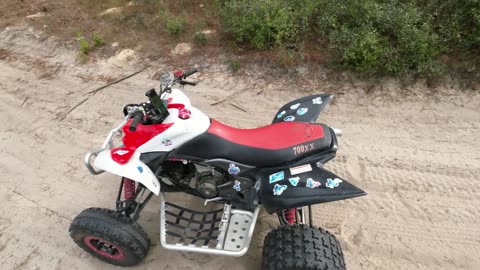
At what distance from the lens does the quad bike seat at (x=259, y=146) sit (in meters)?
3.08

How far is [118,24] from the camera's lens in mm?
6766

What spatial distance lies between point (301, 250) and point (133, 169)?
1.40 m

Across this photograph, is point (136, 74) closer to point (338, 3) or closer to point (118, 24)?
point (118, 24)

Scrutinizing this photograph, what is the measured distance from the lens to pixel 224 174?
3.33m

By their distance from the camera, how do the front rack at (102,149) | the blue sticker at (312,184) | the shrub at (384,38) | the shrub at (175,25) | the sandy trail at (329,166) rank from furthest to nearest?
the shrub at (175,25) → the shrub at (384,38) → the sandy trail at (329,166) → the front rack at (102,149) → the blue sticker at (312,184)

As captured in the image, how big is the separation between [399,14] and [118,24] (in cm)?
441

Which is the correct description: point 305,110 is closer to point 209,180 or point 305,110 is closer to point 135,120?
point 209,180

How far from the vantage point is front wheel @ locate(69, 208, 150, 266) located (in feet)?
10.5

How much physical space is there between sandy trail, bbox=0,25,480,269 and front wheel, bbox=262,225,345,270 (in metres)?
0.53


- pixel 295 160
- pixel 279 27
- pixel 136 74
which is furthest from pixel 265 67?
pixel 295 160

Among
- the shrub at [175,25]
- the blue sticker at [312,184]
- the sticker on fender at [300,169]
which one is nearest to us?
the blue sticker at [312,184]

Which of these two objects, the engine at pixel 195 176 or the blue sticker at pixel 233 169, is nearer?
the blue sticker at pixel 233 169

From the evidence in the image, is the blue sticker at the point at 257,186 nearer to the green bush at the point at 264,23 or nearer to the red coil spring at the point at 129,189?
the red coil spring at the point at 129,189

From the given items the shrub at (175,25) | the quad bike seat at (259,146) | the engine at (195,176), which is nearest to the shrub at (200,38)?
the shrub at (175,25)
